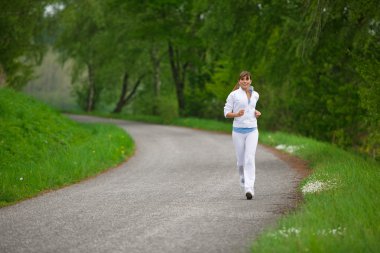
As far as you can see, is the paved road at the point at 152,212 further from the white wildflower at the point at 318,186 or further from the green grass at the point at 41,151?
the green grass at the point at 41,151

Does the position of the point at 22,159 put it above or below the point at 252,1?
below

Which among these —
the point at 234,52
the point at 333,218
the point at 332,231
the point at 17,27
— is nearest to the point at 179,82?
the point at 17,27

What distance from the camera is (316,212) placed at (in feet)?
22.8

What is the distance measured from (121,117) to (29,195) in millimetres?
35884

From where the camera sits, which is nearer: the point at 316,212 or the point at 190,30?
the point at 316,212

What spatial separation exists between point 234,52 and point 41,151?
759 cm

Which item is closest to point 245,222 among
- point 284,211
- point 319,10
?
point 284,211

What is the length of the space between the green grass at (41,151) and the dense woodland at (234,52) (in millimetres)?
4899

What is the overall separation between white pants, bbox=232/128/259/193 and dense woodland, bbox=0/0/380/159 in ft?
12.6

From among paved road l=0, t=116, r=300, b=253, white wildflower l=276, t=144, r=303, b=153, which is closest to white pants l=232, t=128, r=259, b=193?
paved road l=0, t=116, r=300, b=253

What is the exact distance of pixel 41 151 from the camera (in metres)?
15.9

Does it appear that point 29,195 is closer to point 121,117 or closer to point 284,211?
point 284,211

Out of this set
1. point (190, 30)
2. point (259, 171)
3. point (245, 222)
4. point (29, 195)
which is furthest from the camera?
point (190, 30)

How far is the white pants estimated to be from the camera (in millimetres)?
9508
